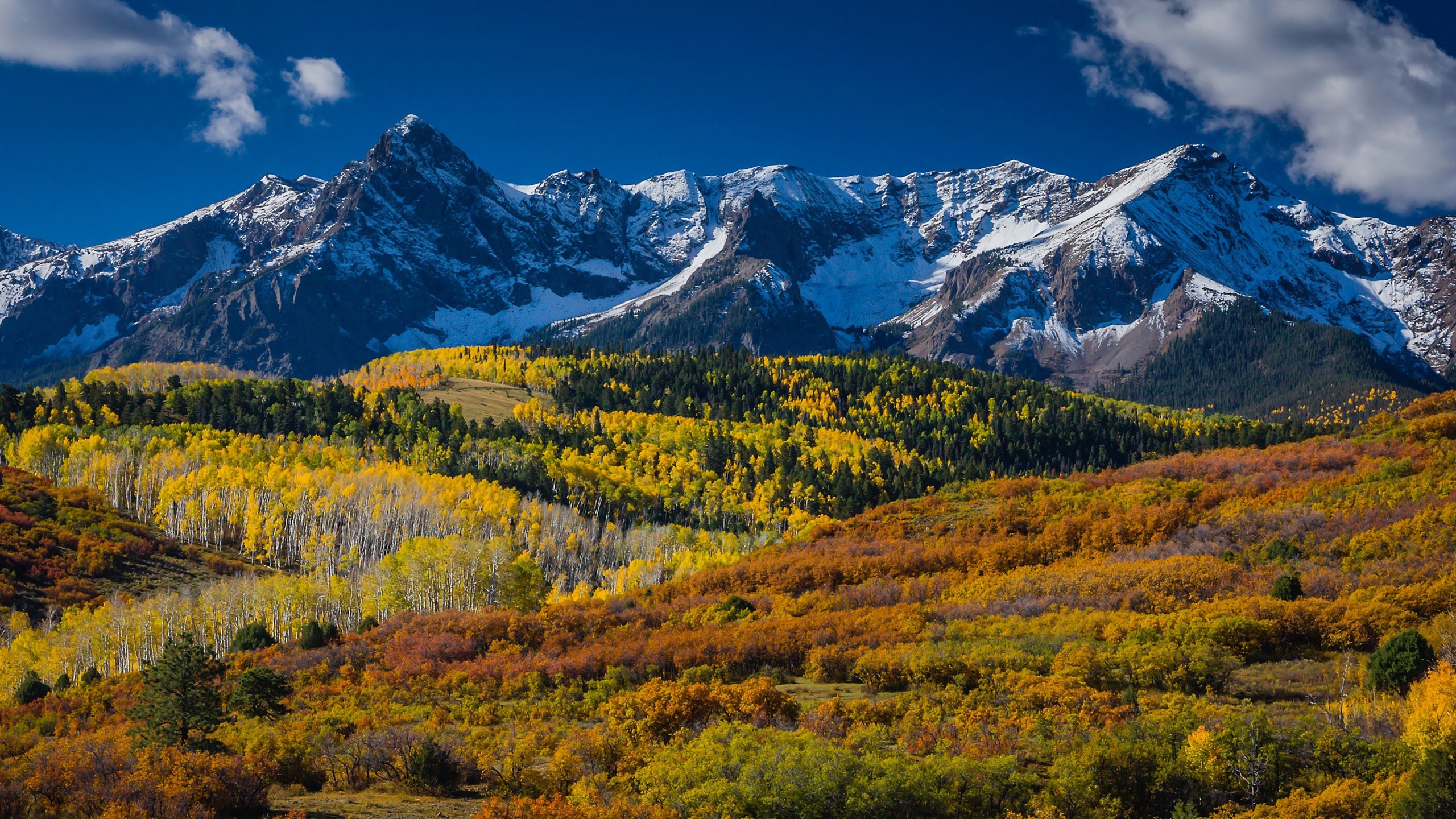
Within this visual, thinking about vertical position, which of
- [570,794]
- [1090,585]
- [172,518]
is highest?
[172,518]

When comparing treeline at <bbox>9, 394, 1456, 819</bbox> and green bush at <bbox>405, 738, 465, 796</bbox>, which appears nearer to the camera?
treeline at <bbox>9, 394, 1456, 819</bbox>

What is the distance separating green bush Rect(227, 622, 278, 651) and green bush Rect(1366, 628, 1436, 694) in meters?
64.1

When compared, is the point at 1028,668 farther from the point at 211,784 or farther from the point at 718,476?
the point at 718,476

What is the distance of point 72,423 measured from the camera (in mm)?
161250

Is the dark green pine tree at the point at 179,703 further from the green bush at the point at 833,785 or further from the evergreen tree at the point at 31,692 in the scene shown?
the evergreen tree at the point at 31,692

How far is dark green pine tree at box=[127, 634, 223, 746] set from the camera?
34.4m

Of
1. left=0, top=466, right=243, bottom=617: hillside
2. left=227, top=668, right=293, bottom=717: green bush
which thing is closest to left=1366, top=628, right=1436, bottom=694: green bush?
left=227, top=668, right=293, bottom=717: green bush

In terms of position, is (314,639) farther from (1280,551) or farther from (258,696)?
(1280,551)

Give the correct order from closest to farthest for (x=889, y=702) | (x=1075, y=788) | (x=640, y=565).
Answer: (x=1075, y=788) < (x=889, y=702) < (x=640, y=565)

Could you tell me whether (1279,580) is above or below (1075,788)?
above

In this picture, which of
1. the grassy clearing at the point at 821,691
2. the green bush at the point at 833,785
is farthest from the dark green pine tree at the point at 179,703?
the grassy clearing at the point at 821,691

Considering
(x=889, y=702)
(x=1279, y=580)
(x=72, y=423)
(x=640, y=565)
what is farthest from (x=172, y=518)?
(x=1279, y=580)

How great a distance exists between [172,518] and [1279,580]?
449 feet

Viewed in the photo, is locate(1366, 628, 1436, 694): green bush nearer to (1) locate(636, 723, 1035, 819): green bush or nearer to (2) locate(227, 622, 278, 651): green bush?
(1) locate(636, 723, 1035, 819): green bush
